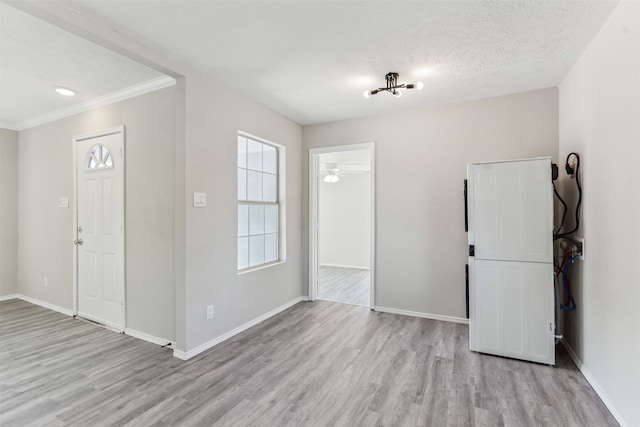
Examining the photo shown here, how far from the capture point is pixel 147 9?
1.84m

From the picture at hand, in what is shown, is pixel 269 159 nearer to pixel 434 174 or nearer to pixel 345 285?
pixel 434 174

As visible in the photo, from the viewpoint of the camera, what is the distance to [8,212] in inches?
173

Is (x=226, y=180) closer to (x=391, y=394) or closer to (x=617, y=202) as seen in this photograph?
(x=391, y=394)

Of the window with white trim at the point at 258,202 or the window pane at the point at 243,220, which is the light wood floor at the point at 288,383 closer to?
the window with white trim at the point at 258,202

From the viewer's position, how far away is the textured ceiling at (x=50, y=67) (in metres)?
2.14

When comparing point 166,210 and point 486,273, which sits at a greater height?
point 166,210

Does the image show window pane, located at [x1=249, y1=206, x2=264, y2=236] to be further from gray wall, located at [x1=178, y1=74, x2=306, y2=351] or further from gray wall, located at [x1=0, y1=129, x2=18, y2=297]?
gray wall, located at [x1=0, y1=129, x2=18, y2=297]

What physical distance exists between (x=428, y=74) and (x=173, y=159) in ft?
8.42

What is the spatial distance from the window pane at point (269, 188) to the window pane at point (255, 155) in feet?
0.61

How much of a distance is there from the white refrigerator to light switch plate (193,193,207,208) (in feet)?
8.15

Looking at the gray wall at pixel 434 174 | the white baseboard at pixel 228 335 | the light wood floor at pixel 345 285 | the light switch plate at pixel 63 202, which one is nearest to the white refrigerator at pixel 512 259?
the gray wall at pixel 434 174

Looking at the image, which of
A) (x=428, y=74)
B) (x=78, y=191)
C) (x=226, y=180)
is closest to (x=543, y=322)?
(x=428, y=74)

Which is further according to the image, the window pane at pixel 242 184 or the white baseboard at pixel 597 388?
the window pane at pixel 242 184

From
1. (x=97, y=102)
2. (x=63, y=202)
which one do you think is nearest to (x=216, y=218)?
(x=97, y=102)
